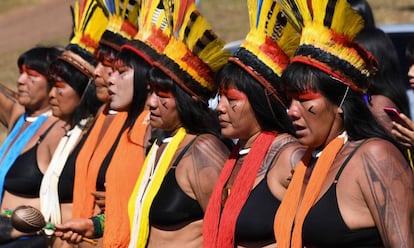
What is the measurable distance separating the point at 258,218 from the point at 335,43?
2.90 ft

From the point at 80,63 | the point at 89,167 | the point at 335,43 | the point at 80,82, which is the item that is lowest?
the point at 89,167

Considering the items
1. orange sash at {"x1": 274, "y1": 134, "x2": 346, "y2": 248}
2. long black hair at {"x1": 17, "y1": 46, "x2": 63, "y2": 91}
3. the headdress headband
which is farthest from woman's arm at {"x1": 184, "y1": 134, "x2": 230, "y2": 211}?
long black hair at {"x1": 17, "y1": 46, "x2": 63, "y2": 91}

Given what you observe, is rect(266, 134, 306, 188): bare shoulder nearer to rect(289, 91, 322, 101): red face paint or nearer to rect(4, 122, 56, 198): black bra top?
rect(289, 91, 322, 101): red face paint

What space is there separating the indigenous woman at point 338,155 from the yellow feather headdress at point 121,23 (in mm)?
2098

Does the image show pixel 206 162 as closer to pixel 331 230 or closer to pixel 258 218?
pixel 258 218

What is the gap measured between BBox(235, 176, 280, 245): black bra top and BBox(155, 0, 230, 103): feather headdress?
32.2 inches

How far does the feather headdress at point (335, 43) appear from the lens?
4.46 meters

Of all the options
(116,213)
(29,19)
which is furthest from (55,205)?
(29,19)

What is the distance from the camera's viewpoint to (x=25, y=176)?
282 inches

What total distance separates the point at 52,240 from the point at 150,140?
1.26 meters

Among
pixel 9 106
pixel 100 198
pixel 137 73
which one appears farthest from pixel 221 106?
pixel 9 106

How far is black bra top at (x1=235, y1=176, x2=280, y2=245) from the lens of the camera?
482cm

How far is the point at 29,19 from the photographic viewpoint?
2350 centimetres

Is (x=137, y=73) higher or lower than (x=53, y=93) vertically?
higher
